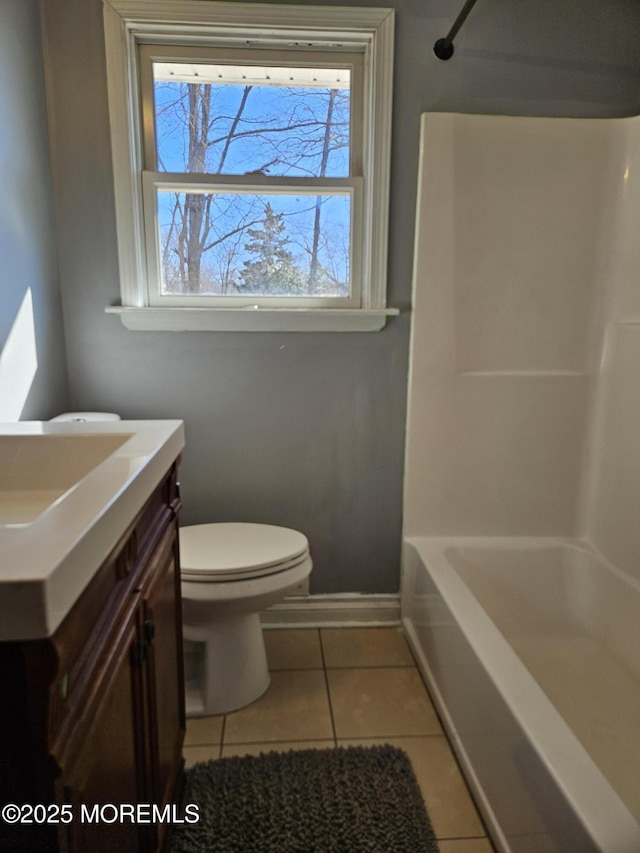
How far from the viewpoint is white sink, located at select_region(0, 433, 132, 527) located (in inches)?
43.7

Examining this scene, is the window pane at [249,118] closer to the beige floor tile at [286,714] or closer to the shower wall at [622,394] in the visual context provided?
the shower wall at [622,394]

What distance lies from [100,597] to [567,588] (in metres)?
1.68

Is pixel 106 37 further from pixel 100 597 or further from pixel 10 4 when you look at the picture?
pixel 100 597

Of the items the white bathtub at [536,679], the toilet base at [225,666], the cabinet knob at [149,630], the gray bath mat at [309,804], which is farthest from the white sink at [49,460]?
the white bathtub at [536,679]

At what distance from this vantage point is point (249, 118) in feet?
6.14

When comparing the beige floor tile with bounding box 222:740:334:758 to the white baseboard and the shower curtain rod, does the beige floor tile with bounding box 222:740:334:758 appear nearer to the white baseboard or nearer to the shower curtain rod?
the white baseboard

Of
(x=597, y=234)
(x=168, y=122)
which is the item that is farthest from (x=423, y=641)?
(x=168, y=122)

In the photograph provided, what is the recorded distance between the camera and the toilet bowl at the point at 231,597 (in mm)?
1545

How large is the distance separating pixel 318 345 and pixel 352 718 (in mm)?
1170

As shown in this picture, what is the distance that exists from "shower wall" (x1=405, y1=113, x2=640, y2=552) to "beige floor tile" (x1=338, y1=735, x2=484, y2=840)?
0.69 meters

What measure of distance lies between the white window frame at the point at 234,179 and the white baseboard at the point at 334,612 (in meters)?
0.99

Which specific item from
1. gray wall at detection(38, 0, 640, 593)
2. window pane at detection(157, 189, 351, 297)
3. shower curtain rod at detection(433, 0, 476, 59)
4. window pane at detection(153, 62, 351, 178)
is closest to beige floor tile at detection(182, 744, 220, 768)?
gray wall at detection(38, 0, 640, 593)

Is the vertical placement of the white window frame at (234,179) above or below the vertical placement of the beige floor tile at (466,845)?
above

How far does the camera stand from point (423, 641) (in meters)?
1.84
